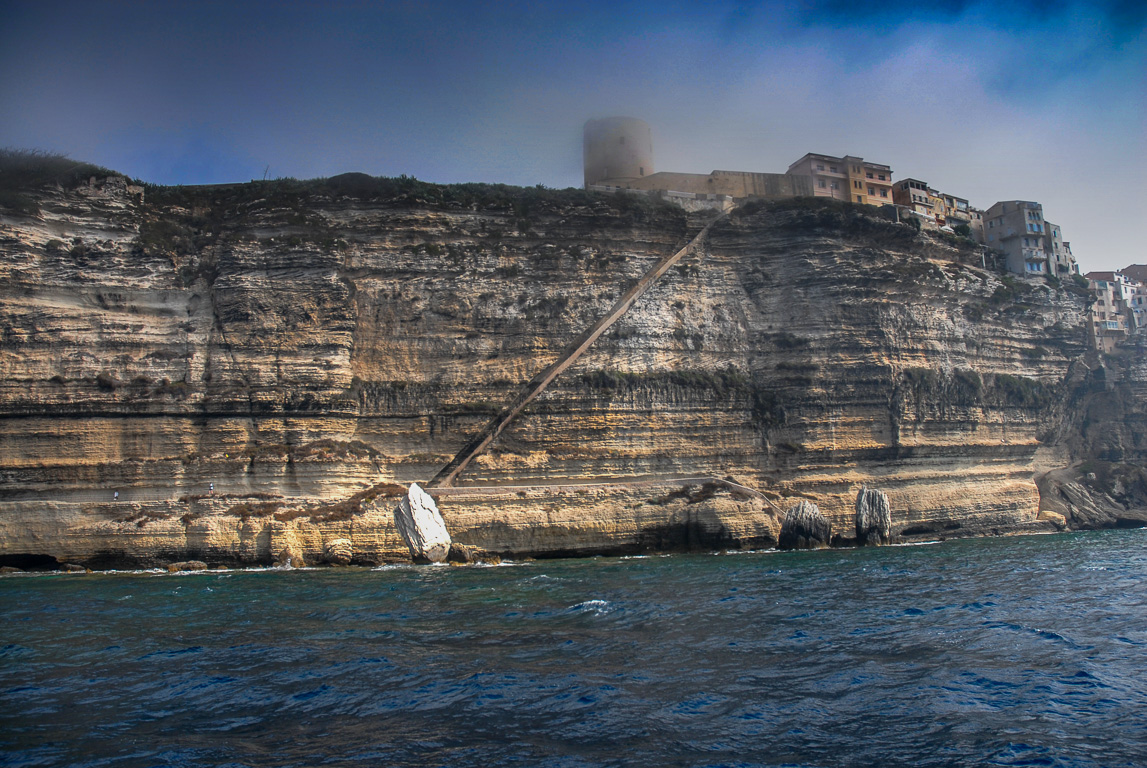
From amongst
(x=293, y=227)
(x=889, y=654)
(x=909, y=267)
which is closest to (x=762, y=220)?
(x=909, y=267)

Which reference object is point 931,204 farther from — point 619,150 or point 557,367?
point 557,367

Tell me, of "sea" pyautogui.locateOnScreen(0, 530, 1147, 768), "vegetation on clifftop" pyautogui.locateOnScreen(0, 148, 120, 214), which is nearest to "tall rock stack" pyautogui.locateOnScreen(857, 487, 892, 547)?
"sea" pyautogui.locateOnScreen(0, 530, 1147, 768)

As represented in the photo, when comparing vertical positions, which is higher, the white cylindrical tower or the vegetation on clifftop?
the white cylindrical tower

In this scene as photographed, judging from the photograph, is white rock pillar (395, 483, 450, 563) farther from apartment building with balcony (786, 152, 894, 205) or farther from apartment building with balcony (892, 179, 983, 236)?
apartment building with balcony (892, 179, 983, 236)

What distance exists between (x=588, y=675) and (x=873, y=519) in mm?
24864

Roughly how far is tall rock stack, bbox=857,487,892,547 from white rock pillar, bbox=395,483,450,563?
1725 cm

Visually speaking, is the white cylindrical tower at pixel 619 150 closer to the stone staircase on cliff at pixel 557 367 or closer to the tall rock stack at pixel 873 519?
the stone staircase on cliff at pixel 557 367

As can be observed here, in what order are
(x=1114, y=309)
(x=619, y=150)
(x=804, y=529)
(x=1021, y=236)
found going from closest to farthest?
(x=804, y=529) < (x=1021, y=236) < (x=619, y=150) < (x=1114, y=309)

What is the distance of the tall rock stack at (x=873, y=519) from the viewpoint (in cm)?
3106

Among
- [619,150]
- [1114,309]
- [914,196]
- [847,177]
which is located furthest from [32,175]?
[1114,309]

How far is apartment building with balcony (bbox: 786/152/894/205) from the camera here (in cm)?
4500

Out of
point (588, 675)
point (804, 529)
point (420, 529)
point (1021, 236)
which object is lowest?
point (804, 529)

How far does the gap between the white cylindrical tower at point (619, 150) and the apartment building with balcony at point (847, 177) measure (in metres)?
9.03

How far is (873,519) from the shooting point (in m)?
31.2
